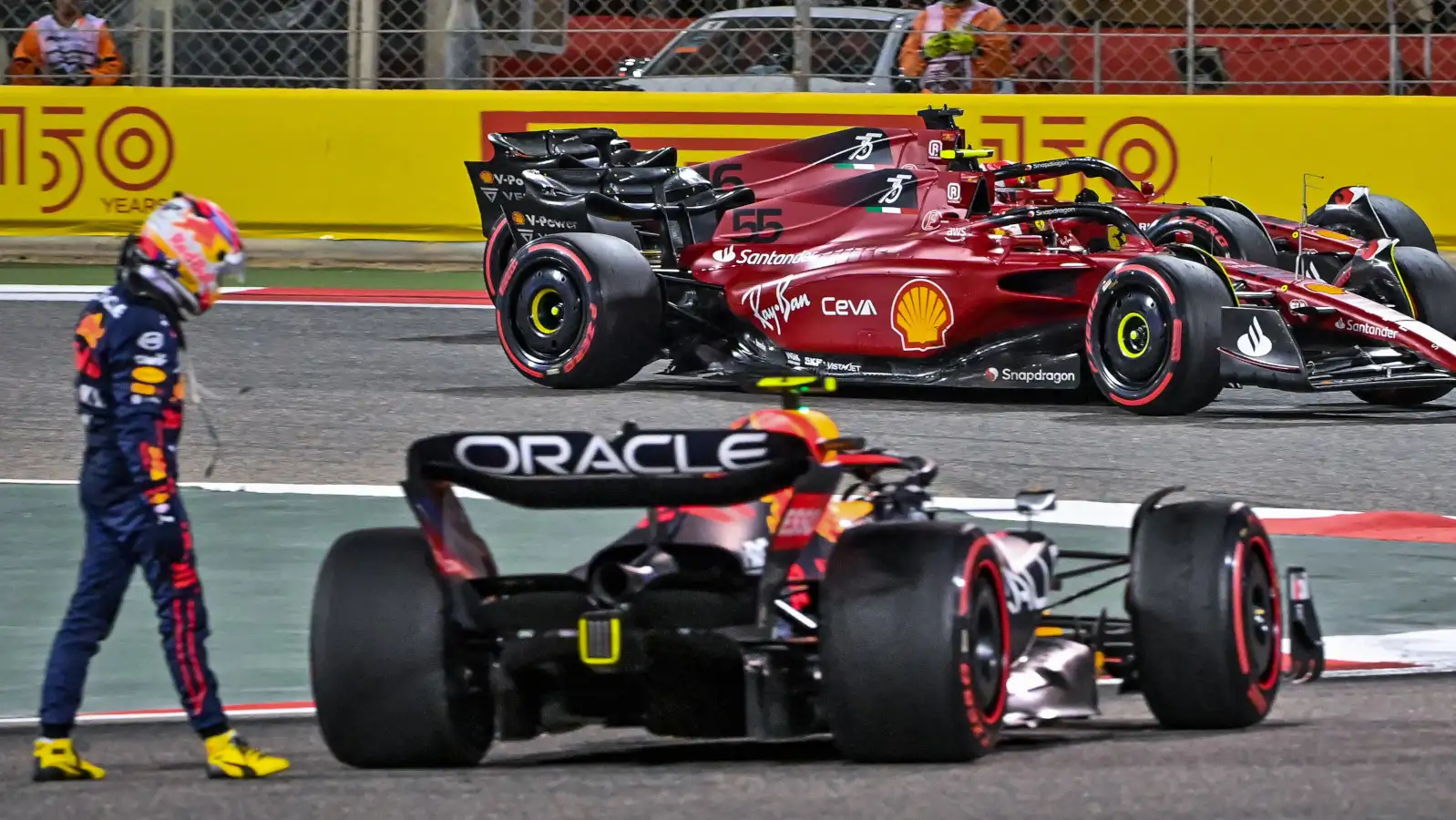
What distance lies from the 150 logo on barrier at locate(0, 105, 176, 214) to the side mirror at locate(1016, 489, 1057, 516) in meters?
11.1

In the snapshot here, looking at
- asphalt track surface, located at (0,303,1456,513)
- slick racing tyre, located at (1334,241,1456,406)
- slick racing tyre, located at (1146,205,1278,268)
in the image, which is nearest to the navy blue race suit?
asphalt track surface, located at (0,303,1456,513)

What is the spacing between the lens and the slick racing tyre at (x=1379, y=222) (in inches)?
495

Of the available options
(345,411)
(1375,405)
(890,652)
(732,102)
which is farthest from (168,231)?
(732,102)

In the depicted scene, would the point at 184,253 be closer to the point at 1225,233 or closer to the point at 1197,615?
the point at 1197,615

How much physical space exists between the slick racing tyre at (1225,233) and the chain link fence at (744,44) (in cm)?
334

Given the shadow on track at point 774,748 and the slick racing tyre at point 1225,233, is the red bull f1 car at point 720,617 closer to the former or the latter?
the shadow on track at point 774,748

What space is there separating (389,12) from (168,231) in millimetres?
11034

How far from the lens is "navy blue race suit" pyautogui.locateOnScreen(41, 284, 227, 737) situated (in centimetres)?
520

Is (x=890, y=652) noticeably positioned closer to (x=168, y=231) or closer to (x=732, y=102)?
(x=168, y=231)

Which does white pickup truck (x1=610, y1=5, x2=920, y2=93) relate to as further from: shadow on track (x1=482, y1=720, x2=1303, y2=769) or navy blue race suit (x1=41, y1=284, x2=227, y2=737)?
navy blue race suit (x1=41, y1=284, x2=227, y2=737)

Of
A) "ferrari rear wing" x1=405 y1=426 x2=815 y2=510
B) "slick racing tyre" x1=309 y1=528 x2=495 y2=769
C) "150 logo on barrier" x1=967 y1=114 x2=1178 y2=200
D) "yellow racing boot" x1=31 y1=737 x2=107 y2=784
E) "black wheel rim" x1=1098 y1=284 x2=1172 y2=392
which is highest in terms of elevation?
"150 logo on barrier" x1=967 y1=114 x2=1178 y2=200

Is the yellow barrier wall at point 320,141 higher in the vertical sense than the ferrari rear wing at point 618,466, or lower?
higher

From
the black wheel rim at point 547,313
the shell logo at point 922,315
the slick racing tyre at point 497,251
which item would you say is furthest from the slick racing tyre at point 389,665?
the slick racing tyre at point 497,251

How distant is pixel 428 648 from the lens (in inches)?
202
